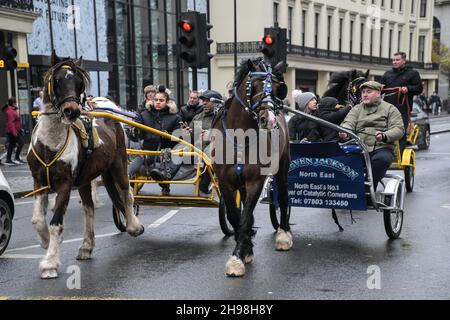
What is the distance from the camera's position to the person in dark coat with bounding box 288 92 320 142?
8.86 metres

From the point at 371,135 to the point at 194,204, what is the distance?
102 inches

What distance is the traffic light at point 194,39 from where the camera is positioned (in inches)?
484

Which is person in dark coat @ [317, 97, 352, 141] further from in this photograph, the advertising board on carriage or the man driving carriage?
the advertising board on carriage

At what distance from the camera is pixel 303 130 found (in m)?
8.92

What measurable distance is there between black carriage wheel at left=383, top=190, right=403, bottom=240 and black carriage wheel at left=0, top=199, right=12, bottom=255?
4.62 m

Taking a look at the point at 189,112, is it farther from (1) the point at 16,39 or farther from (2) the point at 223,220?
(1) the point at 16,39

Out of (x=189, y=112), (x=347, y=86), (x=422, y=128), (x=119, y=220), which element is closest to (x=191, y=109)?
(x=189, y=112)

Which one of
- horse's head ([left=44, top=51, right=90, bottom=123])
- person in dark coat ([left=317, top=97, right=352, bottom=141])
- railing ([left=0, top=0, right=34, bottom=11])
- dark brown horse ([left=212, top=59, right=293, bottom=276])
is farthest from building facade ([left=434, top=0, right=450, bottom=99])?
horse's head ([left=44, top=51, right=90, bottom=123])

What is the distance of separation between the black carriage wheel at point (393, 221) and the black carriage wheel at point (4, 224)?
15.1ft

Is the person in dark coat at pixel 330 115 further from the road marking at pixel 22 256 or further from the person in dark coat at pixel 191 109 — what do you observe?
the road marking at pixel 22 256

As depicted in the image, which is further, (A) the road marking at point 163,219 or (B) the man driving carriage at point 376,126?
(A) the road marking at point 163,219

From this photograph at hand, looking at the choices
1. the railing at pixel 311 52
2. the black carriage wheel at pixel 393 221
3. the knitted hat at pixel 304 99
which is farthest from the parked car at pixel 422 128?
the railing at pixel 311 52

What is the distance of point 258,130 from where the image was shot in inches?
244
